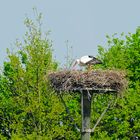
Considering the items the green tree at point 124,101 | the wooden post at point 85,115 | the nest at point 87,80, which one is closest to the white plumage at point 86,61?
the nest at point 87,80

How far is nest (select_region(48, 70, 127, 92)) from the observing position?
1445 cm

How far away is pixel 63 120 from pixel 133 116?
2.91 meters

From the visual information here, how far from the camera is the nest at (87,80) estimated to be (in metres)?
14.5

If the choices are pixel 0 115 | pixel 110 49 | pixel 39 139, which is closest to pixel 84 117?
pixel 39 139

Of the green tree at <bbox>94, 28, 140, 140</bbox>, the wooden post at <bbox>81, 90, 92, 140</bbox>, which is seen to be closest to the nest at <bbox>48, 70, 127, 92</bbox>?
the wooden post at <bbox>81, 90, 92, 140</bbox>

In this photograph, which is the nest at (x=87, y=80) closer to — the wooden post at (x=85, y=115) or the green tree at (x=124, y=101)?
the wooden post at (x=85, y=115)

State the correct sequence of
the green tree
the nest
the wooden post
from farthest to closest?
the green tree, the wooden post, the nest

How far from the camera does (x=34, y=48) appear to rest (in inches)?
810

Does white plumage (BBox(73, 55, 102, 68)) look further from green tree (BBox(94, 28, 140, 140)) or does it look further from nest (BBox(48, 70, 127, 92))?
green tree (BBox(94, 28, 140, 140))

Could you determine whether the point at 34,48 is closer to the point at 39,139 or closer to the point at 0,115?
the point at 39,139

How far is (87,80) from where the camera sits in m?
14.5

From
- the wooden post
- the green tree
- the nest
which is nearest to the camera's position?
the nest

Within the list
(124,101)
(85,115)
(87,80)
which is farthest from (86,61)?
(124,101)

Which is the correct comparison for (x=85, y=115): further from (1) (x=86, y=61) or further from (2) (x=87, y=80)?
(1) (x=86, y=61)
